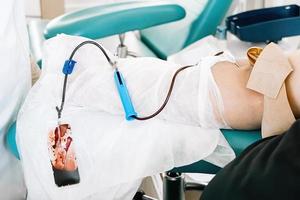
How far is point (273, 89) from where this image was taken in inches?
30.5

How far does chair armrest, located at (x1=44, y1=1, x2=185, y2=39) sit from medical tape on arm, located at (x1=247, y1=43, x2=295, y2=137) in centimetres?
62

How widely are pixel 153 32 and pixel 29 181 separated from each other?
1.07 metres

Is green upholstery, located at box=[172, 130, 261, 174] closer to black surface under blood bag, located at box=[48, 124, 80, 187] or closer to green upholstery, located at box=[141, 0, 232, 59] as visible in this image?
black surface under blood bag, located at box=[48, 124, 80, 187]

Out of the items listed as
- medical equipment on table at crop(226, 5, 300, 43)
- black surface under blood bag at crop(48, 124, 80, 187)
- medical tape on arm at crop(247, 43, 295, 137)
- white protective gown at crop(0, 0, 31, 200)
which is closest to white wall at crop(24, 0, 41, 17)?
medical equipment on table at crop(226, 5, 300, 43)

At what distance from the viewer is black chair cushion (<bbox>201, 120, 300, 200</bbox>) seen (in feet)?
2.04

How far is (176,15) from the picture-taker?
55.0 inches

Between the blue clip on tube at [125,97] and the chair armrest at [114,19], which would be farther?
the chair armrest at [114,19]

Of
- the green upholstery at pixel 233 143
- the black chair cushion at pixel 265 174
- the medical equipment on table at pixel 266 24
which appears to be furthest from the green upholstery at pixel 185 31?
the black chair cushion at pixel 265 174

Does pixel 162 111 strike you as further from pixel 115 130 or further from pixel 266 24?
pixel 266 24

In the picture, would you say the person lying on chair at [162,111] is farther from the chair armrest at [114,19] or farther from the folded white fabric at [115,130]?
the chair armrest at [114,19]

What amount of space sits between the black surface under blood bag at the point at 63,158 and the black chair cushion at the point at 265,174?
0.26 metres

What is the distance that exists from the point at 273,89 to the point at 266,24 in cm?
59

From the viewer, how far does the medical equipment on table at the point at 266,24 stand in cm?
131

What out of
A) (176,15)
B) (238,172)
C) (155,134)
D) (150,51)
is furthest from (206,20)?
(238,172)
